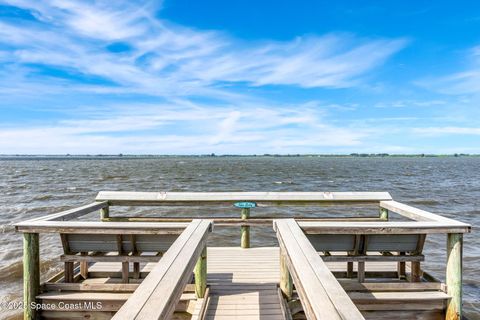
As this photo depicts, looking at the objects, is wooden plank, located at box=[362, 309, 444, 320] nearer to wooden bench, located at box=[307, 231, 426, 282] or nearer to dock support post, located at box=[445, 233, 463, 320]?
dock support post, located at box=[445, 233, 463, 320]

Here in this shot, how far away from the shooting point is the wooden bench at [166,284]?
1.59 metres

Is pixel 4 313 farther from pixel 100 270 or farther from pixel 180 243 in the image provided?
pixel 180 243

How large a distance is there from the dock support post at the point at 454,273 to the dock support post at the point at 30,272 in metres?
4.70

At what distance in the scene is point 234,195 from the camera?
5480 millimetres

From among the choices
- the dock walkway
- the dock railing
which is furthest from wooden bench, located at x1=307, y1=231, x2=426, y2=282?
the dock walkway

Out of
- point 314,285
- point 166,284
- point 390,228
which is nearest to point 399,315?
point 390,228

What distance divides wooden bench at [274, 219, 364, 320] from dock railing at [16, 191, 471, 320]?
0.65 meters

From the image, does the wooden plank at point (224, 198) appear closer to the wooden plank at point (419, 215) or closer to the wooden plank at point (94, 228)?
the wooden plank at point (419, 215)

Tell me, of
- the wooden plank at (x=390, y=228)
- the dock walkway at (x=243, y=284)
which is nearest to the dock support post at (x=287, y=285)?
the dock walkway at (x=243, y=284)

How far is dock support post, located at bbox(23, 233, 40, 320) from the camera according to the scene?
355 centimetres

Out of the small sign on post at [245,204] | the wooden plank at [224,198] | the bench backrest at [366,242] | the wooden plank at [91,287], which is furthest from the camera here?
the small sign on post at [245,204]

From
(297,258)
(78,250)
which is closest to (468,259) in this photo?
(297,258)

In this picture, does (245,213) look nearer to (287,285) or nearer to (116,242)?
(287,285)

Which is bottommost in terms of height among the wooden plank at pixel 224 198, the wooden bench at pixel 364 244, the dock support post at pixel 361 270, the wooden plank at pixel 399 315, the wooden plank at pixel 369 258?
the wooden plank at pixel 399 315
